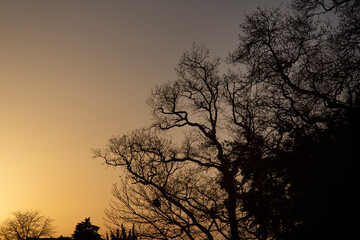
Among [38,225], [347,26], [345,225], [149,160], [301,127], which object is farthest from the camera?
[38,225]

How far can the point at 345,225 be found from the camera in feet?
26.2

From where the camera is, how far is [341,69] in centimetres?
1060

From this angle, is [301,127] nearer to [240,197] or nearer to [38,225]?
[240,197]

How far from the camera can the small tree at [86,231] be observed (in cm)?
3773

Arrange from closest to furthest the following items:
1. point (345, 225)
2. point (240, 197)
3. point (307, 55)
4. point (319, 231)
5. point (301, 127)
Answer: point (345, 225) < point (319, 231) < point (301, 127) < point (307, 55) < point (240, 197)

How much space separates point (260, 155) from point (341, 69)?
4742 millimetres

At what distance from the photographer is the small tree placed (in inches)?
1485

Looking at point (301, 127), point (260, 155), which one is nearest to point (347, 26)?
point (301, 127)

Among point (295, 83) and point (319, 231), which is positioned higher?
point (295, 83)

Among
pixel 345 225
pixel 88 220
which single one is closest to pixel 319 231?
pixel 345 225

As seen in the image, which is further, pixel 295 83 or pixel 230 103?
pixel 230 103

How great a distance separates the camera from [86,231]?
38938 millimetres

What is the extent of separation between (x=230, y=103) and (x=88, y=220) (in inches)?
1276

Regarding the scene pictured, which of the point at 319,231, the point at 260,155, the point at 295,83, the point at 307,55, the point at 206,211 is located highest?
the point at 307,55
